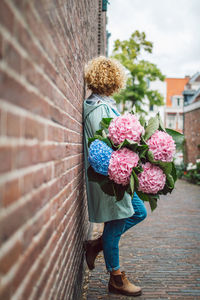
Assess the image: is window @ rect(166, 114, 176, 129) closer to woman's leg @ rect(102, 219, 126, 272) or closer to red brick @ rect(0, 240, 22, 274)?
woman's leg @ rect(102, 219, 126, 272)

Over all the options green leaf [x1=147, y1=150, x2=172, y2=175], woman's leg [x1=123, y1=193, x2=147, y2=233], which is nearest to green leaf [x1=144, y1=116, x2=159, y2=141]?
green leaf [x1=147, y1=150, x2=172, y2=175]

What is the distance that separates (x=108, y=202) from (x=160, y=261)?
64.4 inches

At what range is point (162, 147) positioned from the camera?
2.31 metres

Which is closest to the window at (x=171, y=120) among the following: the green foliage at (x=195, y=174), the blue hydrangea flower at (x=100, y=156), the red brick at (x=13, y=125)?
the green foliage at (x=195, y=174)

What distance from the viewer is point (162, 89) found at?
48688 mm

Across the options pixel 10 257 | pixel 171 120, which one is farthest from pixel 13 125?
pixel 171 120

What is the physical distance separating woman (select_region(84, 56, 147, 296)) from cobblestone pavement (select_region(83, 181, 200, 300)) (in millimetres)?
239

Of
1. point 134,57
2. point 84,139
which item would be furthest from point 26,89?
point 134,57

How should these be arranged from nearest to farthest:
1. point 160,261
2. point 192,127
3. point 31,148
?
point 31,148
point 160,261
point 192,127

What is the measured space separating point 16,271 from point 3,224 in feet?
0.72

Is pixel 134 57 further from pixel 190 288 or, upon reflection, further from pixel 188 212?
pixel 190 288

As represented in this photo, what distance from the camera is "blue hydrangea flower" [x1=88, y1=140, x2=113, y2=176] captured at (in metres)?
2.36

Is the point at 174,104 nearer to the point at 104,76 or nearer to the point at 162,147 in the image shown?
→ the point at 104,76

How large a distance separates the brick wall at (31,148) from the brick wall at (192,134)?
1580 cm
